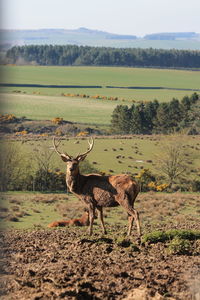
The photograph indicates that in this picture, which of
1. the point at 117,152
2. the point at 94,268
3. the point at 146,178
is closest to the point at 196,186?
the point at 146,178

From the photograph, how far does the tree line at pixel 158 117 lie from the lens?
Answer: 7184 centimetres

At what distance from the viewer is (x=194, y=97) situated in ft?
250

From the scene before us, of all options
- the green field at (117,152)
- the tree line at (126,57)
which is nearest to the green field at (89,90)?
the tree line at (126,57)

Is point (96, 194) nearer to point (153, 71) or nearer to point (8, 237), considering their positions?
point (8, 237)

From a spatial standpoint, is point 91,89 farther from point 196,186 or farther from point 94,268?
point 94,268

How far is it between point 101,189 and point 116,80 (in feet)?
452

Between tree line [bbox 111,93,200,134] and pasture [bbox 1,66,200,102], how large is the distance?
37.5m

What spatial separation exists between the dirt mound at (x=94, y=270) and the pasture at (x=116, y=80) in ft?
340

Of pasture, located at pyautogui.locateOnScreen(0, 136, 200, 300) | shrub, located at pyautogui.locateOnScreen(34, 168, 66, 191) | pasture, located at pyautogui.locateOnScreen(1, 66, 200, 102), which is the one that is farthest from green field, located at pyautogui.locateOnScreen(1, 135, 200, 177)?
pasture, located at pyautogui.locateOnScreen(1, 66, 200, 102)

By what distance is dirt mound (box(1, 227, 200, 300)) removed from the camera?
7.69 metres

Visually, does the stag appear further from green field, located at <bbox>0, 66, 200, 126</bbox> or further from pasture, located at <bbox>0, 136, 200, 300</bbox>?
green field, located at <bbox>0, 66, 200, 126</bbox>

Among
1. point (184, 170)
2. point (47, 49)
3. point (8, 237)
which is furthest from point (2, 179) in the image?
point (47, 49)

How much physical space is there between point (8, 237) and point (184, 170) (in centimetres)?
3462

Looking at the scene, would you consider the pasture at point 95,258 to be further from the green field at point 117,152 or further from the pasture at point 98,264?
Result: the green field at point 117,152
